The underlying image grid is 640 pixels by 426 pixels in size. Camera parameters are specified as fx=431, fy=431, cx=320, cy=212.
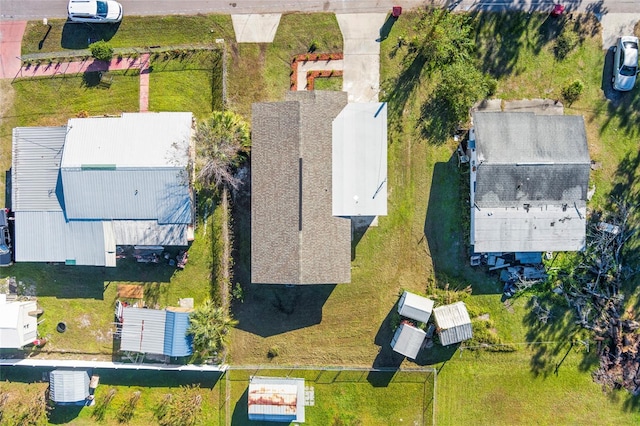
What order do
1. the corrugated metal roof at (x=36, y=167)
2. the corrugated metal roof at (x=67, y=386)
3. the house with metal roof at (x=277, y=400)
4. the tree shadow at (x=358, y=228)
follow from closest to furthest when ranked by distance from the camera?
1. the corrugated metal roof at (x=36, y=167)
2. the house with metal roof at (x=277, y=400)
3. the corrugated metal roof at (x=67, y=386)
4. the tree shadow at (x=358, y=228)

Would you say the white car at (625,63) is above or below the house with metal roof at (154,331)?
above

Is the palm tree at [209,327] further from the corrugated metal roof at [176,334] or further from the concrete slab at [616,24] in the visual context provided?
the concrete slab at [616,24]

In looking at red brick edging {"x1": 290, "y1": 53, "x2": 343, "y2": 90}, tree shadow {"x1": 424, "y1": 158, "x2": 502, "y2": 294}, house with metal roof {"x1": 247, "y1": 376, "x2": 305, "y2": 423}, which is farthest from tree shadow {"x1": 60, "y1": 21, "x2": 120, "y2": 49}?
house with metal roof {"x1": 247, "y1": 376, "x2": 305, "y2": 423}

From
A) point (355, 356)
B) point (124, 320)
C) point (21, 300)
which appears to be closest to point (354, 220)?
point (355, 356)

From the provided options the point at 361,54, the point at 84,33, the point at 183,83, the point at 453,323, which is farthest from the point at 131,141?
the point at 453,323

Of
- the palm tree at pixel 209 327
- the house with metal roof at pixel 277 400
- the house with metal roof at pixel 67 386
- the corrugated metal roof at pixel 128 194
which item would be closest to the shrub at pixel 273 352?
the house with metal roof at pixel 277 400

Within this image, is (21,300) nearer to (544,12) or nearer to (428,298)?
(428,298)

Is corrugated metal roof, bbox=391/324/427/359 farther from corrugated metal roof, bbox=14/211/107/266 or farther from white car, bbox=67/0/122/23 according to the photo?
white car, bbox=67/0/122/23
